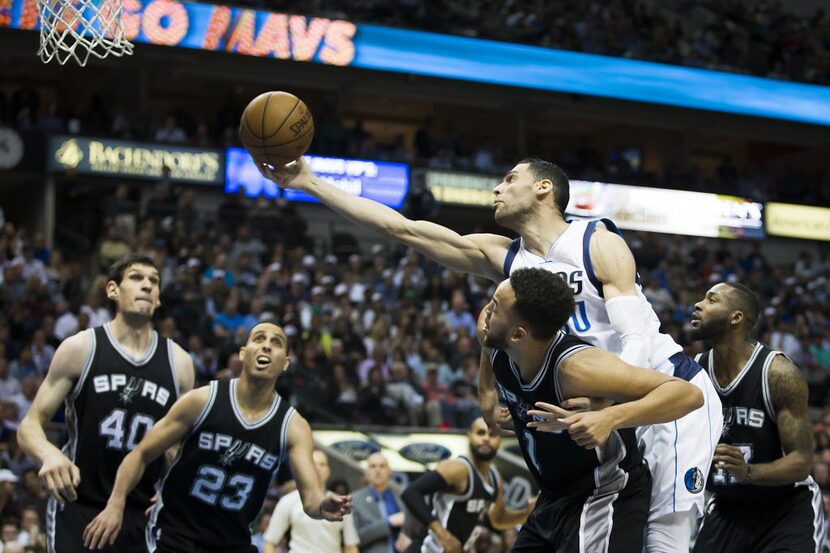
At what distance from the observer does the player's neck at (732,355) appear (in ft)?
19.1

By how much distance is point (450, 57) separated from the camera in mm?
23656

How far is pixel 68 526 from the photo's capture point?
593 centimetres

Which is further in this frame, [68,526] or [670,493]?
[68,526]

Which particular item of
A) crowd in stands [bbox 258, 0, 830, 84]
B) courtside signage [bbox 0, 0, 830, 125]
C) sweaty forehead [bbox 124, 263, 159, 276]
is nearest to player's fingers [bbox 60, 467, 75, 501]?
sweaty forehead [bbox 124, 263, 159, 276]

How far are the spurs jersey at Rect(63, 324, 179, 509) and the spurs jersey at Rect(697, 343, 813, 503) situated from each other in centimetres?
289

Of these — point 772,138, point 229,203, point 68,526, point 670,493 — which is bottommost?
point 68,526

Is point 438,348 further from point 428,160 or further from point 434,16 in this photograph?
point 434,16

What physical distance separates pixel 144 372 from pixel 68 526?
869mm

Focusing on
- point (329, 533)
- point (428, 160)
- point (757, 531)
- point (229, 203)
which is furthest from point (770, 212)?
point (757, 531)

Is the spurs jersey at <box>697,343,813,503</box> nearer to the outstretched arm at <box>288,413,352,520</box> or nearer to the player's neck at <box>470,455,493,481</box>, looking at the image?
the outstretched arm at <box>288,413,352,520</box>

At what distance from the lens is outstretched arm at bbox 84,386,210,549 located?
5.45 m

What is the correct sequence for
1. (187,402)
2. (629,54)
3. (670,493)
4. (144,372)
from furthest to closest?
(629,54) → (144,372) → (187,402) → (670,493)

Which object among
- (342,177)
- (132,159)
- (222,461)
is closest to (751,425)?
(222,461)

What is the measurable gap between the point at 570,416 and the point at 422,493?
13.3 ft
